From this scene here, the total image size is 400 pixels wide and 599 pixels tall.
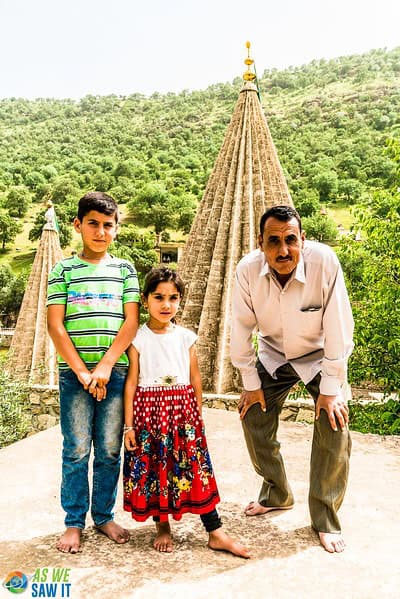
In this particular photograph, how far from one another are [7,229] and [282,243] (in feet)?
188

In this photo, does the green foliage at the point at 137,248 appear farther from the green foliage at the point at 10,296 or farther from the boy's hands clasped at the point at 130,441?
the boy's hands clasped at the point at 130,441

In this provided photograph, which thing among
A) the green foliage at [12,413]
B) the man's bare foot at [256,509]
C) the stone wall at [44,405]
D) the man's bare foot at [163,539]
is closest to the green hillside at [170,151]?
the stone wall at [44,405]

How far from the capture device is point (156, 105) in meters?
90.4

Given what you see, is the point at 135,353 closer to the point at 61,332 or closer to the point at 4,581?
the point at 61,332

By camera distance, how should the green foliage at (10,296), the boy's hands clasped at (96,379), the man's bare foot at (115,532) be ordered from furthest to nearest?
the green foliage at (10,296) → the man's bare foot at (115,532) → the boy's hands clasped at (96,379)

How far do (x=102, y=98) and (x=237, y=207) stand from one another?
9404cm

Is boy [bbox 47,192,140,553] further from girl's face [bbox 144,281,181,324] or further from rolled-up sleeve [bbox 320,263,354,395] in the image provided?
rolled-up sleeve [bbox 320,263,354,395]

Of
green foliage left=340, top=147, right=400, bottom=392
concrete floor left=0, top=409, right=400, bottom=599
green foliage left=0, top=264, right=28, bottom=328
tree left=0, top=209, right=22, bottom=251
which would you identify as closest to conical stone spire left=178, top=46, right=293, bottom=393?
green foliage left=340, top=147, right=400, bottom=392

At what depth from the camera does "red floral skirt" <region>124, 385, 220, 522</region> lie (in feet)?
8.61

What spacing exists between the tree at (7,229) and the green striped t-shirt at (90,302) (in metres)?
56.1

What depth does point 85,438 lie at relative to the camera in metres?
2.67

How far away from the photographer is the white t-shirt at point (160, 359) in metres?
2.71

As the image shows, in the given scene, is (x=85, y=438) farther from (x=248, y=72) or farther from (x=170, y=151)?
(x=170, y=151)

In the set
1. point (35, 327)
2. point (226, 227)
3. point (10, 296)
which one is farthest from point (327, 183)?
point (35, 327)
